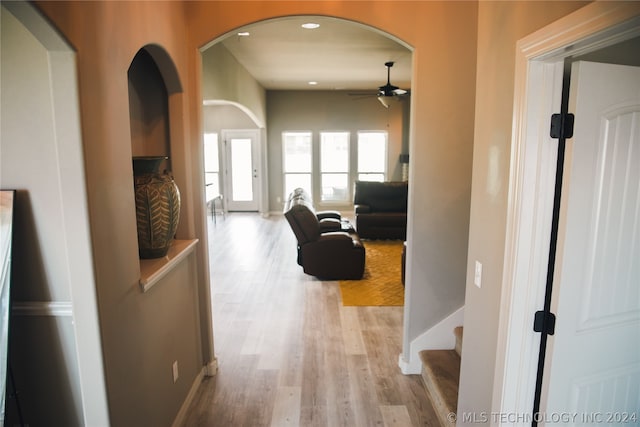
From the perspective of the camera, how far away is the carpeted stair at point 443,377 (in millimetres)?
2473

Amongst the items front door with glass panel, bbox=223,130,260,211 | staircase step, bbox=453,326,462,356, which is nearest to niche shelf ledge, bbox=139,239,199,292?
staircase step, bbox=453,326,462,356

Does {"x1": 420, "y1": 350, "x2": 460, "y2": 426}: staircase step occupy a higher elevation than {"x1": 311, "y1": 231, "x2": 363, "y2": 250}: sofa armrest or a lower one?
lower

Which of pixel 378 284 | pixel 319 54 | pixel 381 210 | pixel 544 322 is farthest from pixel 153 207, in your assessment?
pixel 381 210

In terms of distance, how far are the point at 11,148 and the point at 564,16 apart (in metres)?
2.10

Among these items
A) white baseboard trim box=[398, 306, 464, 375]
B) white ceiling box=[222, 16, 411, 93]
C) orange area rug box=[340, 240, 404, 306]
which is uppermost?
white ceiling box=[222, 16, 411, 93]

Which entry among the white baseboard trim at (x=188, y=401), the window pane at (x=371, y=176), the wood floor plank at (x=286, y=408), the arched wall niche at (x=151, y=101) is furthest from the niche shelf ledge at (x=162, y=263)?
the window pane at (x=371, y=176)

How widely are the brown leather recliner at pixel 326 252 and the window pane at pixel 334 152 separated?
5130mm

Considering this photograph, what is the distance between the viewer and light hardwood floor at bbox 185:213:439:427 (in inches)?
103

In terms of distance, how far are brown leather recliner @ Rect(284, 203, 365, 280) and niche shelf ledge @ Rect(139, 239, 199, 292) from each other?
2.49m

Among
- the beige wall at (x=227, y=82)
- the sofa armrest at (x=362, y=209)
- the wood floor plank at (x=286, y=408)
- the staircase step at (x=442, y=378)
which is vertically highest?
the beige wall at (x=227, y=82)

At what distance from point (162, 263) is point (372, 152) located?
8.44 metres

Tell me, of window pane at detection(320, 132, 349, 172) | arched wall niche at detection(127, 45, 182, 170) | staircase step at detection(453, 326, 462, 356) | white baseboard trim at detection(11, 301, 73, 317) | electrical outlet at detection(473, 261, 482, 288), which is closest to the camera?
white baseboard trim at detection(11, 301, 73, 317)

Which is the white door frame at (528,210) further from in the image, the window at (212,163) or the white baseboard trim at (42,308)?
the window at (212,163)

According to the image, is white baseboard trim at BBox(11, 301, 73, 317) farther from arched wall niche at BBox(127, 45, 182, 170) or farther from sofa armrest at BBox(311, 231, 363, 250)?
sofa armrest at BBox(311, 231, 363, 250)
